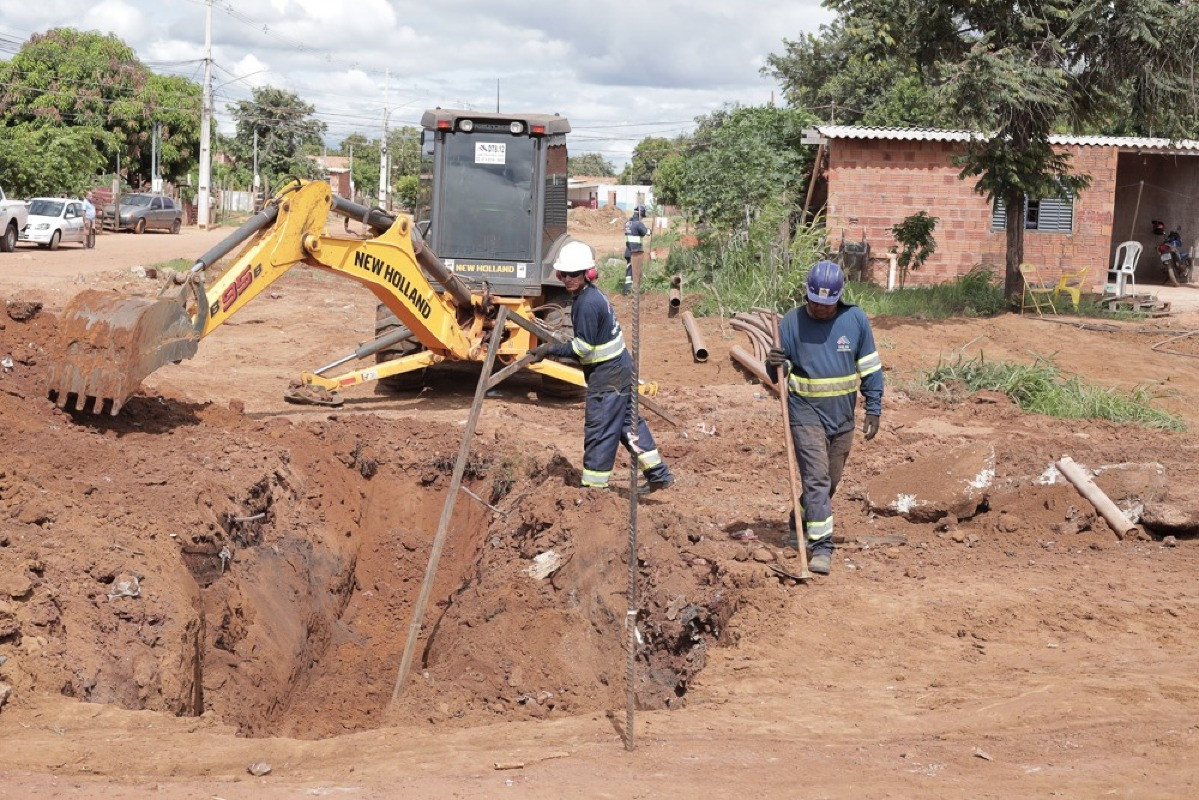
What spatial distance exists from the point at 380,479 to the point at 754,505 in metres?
3.06

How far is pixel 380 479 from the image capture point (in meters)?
10.0

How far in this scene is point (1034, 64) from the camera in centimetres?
1750

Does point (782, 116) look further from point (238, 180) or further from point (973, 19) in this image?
point (238, 180)

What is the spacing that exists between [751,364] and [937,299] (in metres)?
6.77

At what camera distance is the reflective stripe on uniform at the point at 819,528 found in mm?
7730

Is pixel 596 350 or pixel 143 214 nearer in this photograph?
pixel 596 350

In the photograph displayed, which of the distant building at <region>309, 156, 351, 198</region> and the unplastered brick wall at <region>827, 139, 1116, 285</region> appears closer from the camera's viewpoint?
the unplastered brick wall at <region>827, 139, 1116, 285</region>

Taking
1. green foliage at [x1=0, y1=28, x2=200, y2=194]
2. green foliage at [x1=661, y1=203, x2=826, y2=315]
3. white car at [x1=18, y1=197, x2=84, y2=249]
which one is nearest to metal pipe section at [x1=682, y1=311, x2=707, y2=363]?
green foliage at [x1=661, y1=203, x2=826, y2=315]

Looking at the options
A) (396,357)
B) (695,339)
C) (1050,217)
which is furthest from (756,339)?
(1050,217)

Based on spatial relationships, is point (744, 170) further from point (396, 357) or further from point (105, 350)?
point (105, 350)

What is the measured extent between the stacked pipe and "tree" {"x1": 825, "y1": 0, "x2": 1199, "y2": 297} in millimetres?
3941

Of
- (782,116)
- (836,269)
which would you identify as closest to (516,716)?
(836,269)

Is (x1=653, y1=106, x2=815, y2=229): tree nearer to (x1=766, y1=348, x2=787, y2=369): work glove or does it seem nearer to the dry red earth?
the dry red earth

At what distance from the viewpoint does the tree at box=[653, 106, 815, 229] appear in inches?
942
